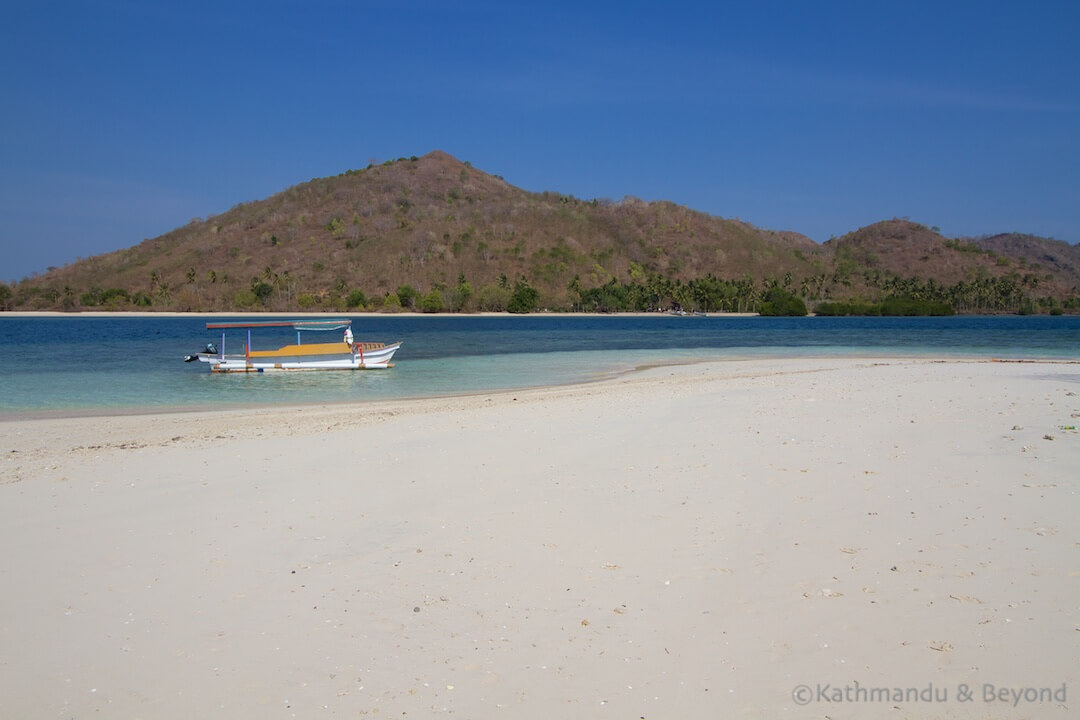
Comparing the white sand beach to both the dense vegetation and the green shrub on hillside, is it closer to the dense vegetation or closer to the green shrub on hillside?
the green shrub on hillside

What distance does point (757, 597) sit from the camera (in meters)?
5.28

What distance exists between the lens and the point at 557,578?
5.73 meters

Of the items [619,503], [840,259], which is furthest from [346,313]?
[840,259]

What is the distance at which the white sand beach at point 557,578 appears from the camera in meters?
4.21

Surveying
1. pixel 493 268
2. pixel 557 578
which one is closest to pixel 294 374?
pixel 557 578

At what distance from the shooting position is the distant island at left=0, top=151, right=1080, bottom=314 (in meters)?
128

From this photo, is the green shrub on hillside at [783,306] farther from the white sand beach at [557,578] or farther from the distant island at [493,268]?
the white sand beach at [557,578]

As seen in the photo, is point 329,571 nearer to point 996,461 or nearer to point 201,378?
point 996,461

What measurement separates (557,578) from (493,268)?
140222 mm

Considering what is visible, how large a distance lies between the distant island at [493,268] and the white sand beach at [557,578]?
371 feet

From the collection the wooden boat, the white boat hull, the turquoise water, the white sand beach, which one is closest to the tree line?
the turquoise water

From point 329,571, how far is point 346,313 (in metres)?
112

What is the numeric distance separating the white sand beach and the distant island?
112981 mm

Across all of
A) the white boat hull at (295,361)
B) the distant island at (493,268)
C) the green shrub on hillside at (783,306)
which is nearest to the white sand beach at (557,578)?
the white boat hull at (295,361)
